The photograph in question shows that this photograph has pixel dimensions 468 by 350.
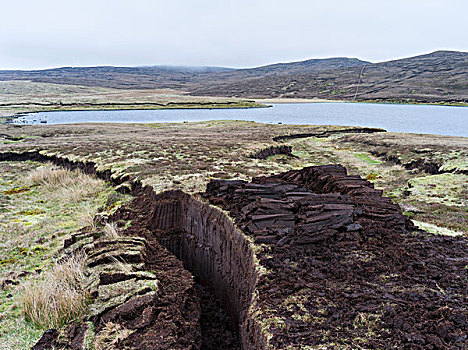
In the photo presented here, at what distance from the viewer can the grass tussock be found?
7.32 meters

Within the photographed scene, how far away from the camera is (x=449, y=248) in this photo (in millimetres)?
7992

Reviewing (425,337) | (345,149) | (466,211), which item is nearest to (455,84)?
(345,149)

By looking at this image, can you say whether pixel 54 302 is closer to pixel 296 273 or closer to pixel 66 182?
pixel 296 273

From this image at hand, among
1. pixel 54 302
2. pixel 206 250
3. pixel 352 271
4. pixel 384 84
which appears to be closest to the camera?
pixel 352 271

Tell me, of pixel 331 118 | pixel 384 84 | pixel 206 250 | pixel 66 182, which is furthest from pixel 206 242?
pixel 384 84

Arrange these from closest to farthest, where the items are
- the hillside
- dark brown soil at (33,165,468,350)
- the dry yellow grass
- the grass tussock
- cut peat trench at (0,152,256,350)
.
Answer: dark brown soil at (33,165,468,350)
the grass tussock
cut peat trench at (0,152,256,350)
the dry yellow grass
the hillside

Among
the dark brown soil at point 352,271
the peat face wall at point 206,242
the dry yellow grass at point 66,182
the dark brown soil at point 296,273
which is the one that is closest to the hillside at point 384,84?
the dry yellow grass at point 66,182

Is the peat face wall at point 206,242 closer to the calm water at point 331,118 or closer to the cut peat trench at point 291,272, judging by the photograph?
the cut peat trench at point 291,272

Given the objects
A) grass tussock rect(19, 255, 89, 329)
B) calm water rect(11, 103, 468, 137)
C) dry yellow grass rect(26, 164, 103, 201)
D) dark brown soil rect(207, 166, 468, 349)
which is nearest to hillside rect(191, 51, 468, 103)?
calm water rect(11, 103, 468, 137)

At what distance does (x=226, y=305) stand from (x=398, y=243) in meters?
5.11

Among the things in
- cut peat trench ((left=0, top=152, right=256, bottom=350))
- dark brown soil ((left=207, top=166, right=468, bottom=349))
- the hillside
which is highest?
the hillside

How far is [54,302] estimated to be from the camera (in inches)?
291

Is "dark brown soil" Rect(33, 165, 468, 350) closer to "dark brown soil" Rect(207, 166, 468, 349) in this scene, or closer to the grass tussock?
"dark brown soil" Rect(207, 166, 468, 349)

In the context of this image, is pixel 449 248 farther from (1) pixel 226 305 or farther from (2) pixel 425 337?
(1) pixel 226 305
